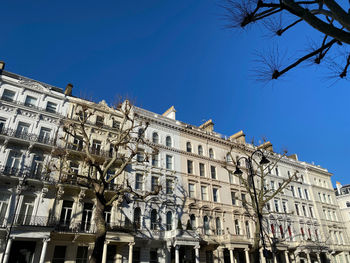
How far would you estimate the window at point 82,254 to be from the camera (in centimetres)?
2119

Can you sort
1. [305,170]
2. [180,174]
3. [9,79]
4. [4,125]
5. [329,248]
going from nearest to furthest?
[4,125], [9,79], [180,174], [329,248], [305,170]

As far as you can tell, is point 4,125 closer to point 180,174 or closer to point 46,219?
point 46,219

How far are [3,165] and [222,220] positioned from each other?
76.4ft

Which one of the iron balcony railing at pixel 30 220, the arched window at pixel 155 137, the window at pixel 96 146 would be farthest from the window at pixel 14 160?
the arched window at pixel 155 137

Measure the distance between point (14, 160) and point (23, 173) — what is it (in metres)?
1.70

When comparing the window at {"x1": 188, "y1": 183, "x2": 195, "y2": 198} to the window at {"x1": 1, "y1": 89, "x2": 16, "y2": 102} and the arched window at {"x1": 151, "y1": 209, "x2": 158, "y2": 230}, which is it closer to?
the arched window at {"x1": 151, "y1": 209, "x2": 158, "y2": 230}

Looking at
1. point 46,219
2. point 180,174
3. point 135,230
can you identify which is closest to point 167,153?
point 180,174

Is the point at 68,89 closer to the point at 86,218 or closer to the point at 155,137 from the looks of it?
the point at 155,137

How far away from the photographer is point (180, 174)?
3028 cm

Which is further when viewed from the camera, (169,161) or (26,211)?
(169,161)

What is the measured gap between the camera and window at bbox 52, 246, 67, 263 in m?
20.3

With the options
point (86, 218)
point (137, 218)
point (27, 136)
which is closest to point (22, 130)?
point (27, 136)

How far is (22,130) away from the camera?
76.7ft

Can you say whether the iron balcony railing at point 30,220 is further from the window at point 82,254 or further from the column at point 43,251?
the window at point 82,254
